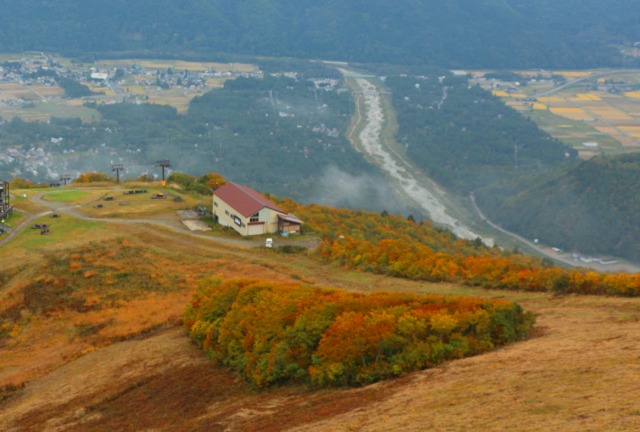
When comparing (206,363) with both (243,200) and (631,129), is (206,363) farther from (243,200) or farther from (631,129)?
(631,129)

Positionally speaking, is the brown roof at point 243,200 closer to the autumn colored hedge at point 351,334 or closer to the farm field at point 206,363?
the farm field at point 206,363

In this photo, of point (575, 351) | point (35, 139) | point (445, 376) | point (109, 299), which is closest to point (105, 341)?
point (109, 299)

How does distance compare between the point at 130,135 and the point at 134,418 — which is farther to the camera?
the point at 130,135

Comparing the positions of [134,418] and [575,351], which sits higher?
[575,351]

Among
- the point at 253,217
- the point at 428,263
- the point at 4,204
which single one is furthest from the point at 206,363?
the point at 4,204

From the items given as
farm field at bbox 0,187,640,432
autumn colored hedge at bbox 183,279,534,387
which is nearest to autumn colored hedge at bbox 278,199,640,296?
farm field at bbox 0,187,640,432

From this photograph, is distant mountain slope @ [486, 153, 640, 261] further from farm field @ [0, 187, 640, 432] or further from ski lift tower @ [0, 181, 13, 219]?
ski lift tower @ [0, 181, 13, 219]

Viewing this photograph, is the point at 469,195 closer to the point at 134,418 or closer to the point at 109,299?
the point at 109,299
